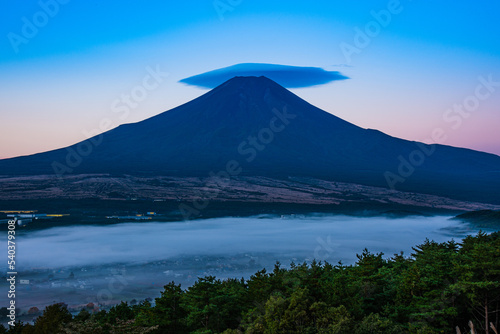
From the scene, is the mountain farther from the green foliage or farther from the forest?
the green foliage

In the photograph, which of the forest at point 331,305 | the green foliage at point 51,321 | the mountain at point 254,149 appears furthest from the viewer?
the mountain at point 254,149

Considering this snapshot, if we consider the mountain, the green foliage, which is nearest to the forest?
the green foliage

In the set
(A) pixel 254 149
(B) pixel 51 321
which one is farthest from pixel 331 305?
(A) pixel 254 149

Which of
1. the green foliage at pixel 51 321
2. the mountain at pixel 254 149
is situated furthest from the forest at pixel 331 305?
the mountain at pixel 254 149

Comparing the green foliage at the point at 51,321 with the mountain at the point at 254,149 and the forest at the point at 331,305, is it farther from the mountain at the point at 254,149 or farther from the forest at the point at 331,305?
the mountain at the point at 254,149

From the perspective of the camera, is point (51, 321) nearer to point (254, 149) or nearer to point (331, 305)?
point (331, 305)

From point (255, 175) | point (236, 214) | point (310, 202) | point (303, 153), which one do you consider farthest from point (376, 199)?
point (303, 153)

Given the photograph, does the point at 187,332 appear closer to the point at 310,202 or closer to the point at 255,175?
the point at 310,202
